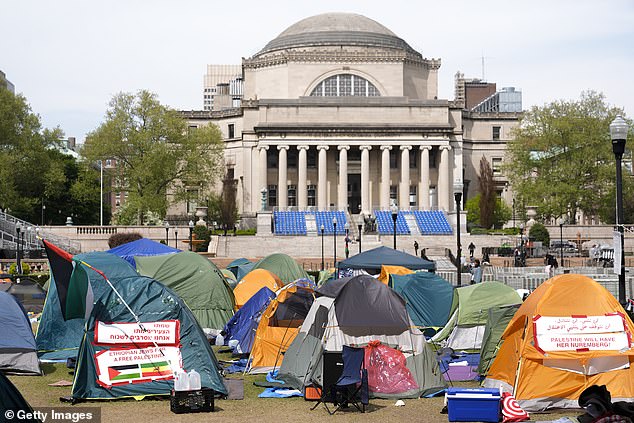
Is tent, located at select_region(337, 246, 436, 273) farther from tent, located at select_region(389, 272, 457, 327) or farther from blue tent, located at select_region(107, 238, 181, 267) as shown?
blue tent, located at select_region(107, 238, 181, 267)

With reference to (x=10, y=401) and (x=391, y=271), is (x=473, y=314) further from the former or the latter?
(x=10, y=401)

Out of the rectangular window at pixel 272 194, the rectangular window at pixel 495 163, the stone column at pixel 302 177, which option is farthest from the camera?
the rectangular window at pixel 495 163

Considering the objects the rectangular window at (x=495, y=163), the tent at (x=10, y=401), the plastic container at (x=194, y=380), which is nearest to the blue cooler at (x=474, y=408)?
the plastic container at (x=194, y=380)

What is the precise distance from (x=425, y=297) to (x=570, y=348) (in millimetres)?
10745

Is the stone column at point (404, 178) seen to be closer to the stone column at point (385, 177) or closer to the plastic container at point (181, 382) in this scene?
the stone column at point (385, 177)

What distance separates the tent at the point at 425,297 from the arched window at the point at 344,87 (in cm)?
6300

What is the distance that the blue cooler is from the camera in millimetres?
15680

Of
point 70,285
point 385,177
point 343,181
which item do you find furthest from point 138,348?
point 385,177

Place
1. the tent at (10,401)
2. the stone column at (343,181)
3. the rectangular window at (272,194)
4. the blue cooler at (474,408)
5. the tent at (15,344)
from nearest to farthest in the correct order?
1. the tent at (10,401)
2. the blue cooler at (474,408)
3. the tent at (15,344)
4. the stone column at (343,181)
5. the rectangular window at (272,194)

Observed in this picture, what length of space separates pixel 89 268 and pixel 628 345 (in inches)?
395

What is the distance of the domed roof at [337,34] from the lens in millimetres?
91688

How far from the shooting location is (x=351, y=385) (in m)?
17.0

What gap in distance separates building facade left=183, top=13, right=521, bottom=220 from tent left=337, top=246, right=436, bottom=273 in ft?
146

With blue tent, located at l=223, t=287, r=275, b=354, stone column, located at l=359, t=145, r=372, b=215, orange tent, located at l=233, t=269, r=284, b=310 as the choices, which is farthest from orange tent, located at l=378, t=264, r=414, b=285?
stone column, located at l=359, t=145, r=372, b=215
